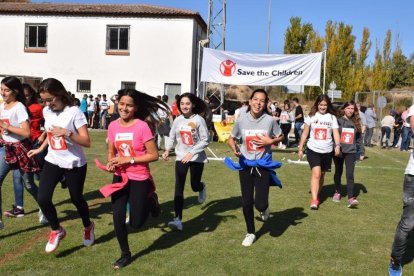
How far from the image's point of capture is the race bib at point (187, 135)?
5898mm

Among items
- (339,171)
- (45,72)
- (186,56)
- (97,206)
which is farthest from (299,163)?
(45,72)

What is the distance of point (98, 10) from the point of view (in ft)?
84.3

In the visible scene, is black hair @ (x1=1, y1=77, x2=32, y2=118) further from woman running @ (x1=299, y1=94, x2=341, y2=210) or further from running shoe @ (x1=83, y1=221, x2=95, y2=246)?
woman running @ (x1=299, y1=94, x2=341, y2=210)

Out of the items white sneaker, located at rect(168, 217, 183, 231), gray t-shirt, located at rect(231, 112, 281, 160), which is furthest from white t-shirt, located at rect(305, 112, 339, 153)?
white sneaker, located at rect(168, 217, 183, 231)

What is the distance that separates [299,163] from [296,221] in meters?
6.28

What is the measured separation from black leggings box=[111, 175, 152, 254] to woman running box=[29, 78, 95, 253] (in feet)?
1.92

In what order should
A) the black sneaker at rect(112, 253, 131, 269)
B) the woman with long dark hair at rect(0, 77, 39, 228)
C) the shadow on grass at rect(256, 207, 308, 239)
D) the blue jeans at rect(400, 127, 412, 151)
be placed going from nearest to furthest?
the black sneaker at rect(112, 253, 131, 269) < the woman with long dark hair at rect(0, 77, 39, 228) < the shadow on grass at rect(256, 207, 308, 239) < the blue jeans at rect(400, 127, 412, 151)

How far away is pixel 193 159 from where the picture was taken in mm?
5816

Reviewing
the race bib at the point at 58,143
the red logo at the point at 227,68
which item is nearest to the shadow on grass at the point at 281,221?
the race bib at the point at 58,143

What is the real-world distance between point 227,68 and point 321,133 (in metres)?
9.51

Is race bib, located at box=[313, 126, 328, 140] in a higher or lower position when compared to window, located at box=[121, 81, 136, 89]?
lower

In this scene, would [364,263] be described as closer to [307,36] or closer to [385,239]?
[385,239]

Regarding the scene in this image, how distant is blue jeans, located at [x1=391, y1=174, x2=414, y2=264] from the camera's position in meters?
4.15

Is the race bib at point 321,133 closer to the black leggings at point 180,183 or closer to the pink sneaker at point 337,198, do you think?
the pink sneaker at point 337,198
